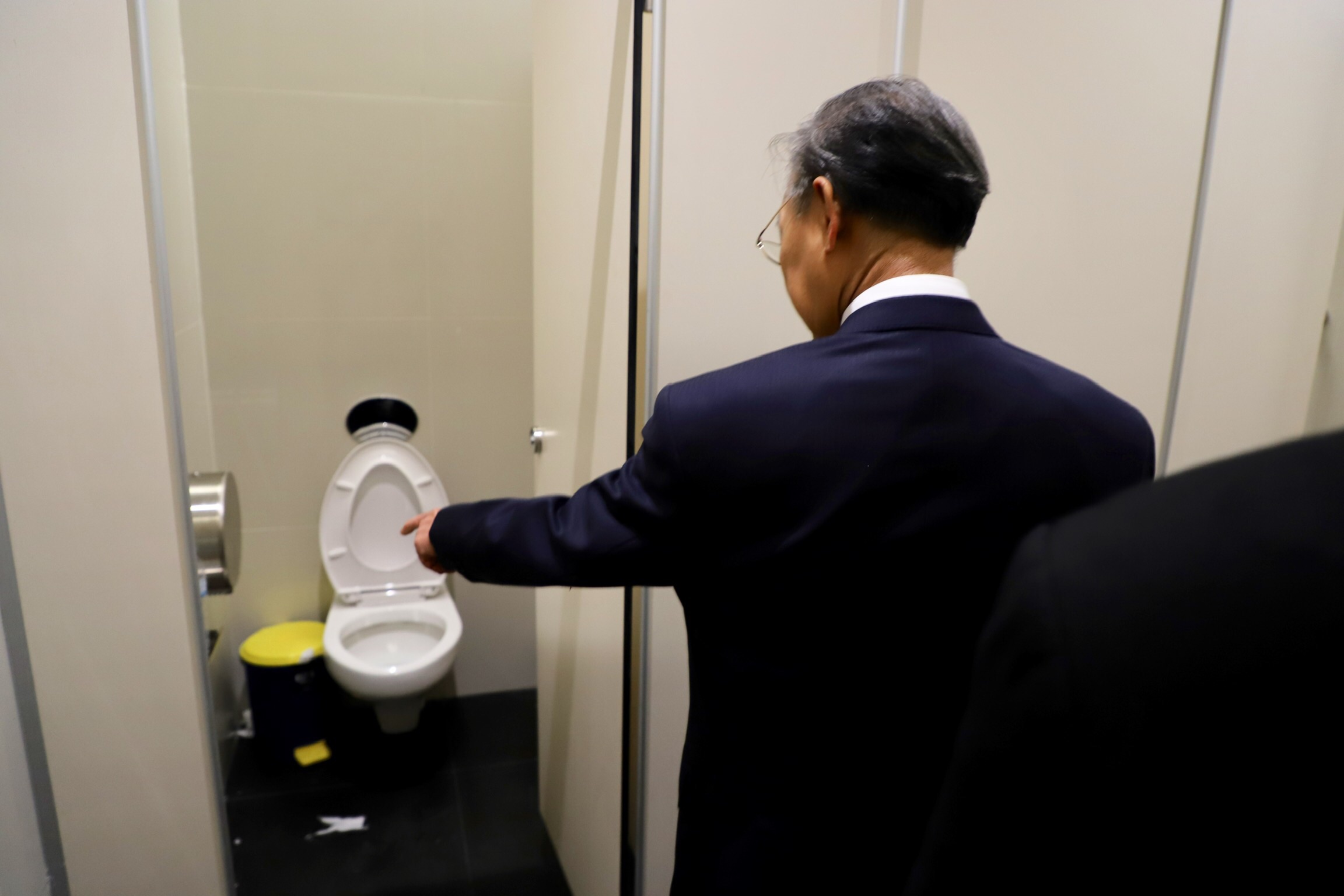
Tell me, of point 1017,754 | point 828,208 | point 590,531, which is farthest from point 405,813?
point 1017,754

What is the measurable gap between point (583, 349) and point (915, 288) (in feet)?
2.59

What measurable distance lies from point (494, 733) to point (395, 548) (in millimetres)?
618

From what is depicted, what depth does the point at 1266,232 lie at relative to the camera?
1.65m

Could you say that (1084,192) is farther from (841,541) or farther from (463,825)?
(463,825)

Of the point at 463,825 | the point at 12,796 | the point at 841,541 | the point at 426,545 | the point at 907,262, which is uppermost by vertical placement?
the point at 907,262

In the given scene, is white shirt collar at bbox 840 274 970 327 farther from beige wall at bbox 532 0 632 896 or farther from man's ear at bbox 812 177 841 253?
beige wall at bbox 532 0 632 896

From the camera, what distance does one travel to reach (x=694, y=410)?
34.2 inches

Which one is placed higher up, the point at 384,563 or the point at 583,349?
the point at 583,349

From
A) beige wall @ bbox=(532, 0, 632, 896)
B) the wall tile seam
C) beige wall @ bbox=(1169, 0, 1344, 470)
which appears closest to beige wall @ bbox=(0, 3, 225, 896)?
beige wall @ bbox=(532, 0, 632, 896)

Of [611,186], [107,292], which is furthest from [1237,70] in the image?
[107,292]

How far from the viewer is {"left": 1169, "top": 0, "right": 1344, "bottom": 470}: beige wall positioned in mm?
1559

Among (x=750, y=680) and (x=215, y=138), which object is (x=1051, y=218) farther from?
(x=215, y=138)

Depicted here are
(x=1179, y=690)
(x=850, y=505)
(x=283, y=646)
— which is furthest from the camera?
(x=283, y=646)

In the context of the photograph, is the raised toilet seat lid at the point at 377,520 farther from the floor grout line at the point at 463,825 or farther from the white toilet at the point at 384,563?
the floor grout line at the point at 463,825
